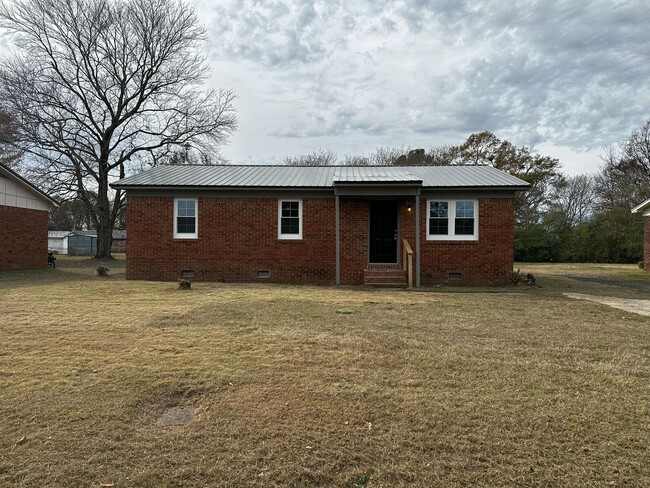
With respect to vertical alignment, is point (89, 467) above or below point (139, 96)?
below

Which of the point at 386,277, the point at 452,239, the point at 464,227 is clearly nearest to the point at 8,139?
the point at 386,277

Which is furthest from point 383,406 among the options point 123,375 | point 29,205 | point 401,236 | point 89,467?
point 29,205

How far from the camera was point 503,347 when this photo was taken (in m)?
5.43

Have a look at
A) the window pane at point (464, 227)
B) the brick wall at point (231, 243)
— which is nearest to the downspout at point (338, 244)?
the brick wall at point (231, 243)

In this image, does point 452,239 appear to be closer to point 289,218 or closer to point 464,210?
point 464,210

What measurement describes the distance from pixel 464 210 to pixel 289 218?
5927 mm

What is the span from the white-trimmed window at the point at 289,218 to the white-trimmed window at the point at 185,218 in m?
2.89

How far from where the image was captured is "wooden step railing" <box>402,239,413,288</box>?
1234 cm

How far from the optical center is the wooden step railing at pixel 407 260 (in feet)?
40.5

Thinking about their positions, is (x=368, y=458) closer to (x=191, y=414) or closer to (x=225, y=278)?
(x=191, y=414)

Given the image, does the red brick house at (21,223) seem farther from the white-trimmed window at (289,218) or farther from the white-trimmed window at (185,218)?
the white-trimmed window at (289,218)

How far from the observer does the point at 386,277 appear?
12891mm

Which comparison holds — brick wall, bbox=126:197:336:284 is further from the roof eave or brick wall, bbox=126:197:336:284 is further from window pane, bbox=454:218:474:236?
the roof eave

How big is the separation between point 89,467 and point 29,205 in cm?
2058
